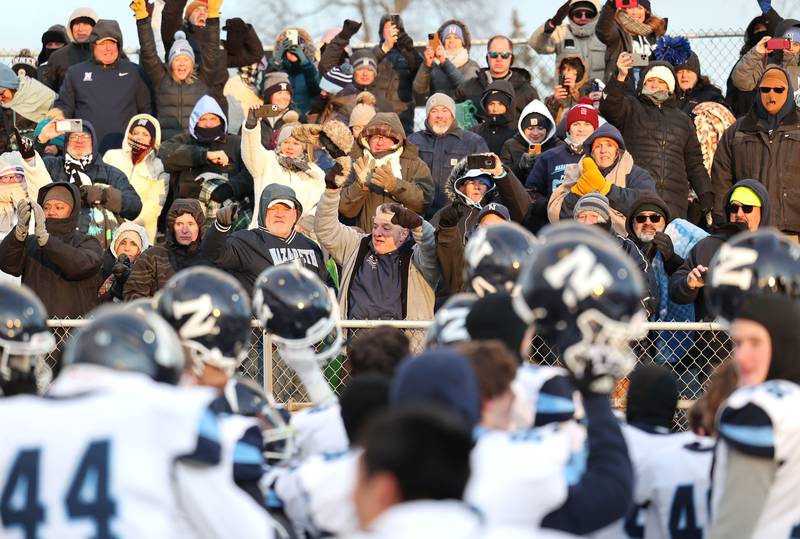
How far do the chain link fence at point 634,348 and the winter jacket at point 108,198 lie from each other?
7.86 ft

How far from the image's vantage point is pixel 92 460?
13.0 feet

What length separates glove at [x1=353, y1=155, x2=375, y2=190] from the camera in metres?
11.2

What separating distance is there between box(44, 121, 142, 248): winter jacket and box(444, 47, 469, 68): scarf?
3.59 metres

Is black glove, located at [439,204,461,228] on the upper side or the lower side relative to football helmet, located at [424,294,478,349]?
lower

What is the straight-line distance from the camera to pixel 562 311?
4211 mm

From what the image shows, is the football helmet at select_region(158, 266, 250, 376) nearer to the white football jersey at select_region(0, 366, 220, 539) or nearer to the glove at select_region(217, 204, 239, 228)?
the white football jersey at select_region(0, 366, 220, 539)

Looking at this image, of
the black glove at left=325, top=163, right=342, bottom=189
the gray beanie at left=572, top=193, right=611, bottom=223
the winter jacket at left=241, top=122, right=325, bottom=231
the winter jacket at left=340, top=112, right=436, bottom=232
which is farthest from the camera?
the winter jacket at left=241, top=122, right=325, bottom=231

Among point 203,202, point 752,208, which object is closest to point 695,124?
point 752,208

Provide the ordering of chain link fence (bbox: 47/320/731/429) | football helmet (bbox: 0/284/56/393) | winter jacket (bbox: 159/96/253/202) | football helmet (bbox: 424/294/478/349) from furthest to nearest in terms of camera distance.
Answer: winter jacket (bbox: 159/96/253/202), chain link fence (bbox: 47/320/731/429), football helmet (bbox: 0/284/56/393), football helmet (bbox: 424/294/478/349)

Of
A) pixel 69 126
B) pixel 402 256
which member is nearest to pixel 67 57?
pixel 69 126

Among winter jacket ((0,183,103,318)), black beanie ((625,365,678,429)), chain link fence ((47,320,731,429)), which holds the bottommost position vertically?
chain link fence ((47,320,731,429))

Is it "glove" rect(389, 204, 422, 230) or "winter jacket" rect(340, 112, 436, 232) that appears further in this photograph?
"winter jacket" rect(340, 112, 436, 232)

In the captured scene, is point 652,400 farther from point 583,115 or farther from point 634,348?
point 583,115

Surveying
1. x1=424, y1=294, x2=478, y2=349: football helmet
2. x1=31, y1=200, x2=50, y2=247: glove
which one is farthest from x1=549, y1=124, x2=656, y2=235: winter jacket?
x1=424, y1=294, x2=478, y2=349: football helmet
